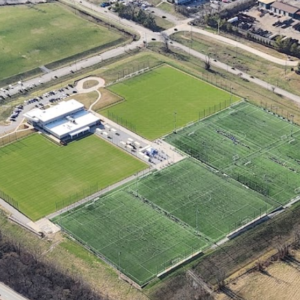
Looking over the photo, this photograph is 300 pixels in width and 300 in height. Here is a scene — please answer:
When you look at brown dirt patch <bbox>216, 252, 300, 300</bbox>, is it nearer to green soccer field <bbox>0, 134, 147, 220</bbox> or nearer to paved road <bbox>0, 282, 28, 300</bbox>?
paved road <bbox>0, 282, 28, 300</bbox>

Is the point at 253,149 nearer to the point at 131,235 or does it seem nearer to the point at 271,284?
the point at 131,235

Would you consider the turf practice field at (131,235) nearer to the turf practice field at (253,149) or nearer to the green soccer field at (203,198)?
the green soccer field at (203,198)

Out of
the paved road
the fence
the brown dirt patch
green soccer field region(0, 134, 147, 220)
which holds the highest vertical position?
Result: the brown dirt patch

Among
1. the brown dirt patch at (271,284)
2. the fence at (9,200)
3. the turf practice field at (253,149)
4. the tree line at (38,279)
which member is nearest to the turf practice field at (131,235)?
the tree line at (38,279)

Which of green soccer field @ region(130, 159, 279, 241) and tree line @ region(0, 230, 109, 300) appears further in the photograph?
green soccer field @ region(130, 159, 279, 241)

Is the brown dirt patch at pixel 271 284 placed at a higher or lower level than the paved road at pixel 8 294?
higher

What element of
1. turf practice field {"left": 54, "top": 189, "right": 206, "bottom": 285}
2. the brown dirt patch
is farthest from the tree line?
the brown dirt patch

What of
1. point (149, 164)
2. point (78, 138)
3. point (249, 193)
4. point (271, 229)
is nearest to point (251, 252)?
point (271, 229)
